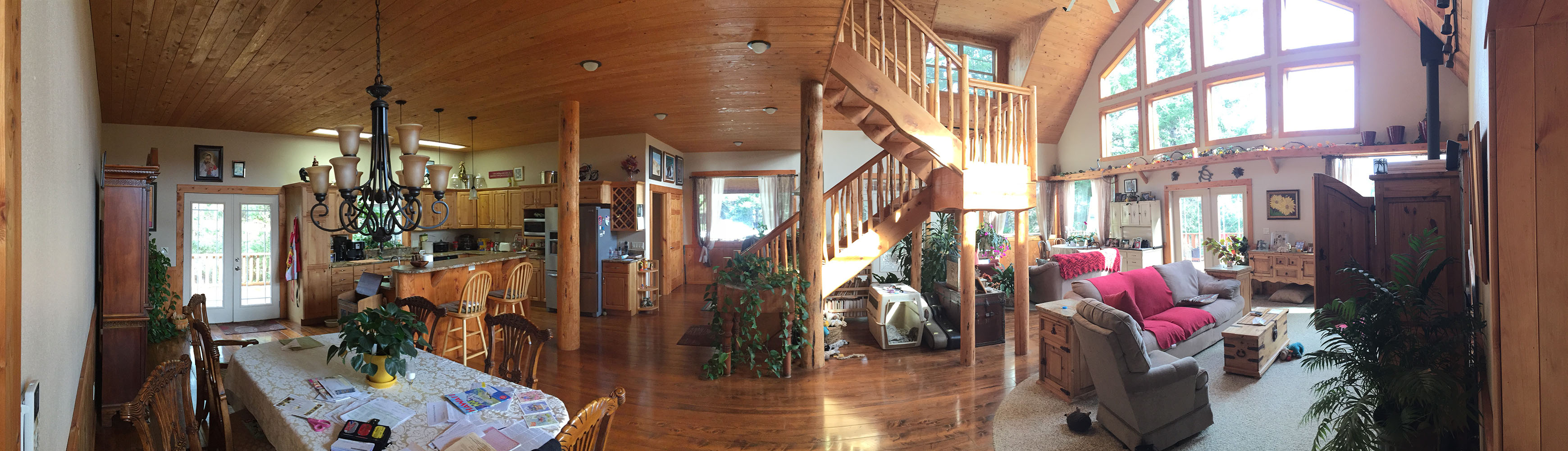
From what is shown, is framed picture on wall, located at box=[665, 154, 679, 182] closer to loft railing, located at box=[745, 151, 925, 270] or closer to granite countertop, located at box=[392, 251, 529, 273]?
granite countertop, located at box=[392, 251, 529, 273]

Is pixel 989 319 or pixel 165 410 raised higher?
pixel 165 410

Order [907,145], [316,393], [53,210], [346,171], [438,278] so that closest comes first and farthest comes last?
[53,210] → [316,393] → [346,171] → [907,145] → [438,278]

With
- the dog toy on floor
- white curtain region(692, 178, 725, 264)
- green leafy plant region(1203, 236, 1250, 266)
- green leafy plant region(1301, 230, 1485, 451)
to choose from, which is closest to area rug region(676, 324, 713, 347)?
white curtain region(692, 178, 725, 264)

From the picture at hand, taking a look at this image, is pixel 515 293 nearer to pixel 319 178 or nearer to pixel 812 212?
pixel 319 178

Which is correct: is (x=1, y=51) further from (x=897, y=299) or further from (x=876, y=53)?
(x=897, y=299)

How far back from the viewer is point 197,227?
22.6ft

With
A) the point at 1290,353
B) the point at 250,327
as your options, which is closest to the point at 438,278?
the point at 250,327

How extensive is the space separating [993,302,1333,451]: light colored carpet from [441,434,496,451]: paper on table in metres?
2.69

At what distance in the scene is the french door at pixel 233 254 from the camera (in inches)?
272

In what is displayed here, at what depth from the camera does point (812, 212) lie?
486cm

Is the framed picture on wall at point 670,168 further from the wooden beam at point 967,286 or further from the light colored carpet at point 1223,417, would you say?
the light colored carpet at point 1223,417

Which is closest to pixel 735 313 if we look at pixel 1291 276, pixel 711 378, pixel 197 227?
pixel 711 378

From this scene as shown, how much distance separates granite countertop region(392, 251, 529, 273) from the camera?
5.20m

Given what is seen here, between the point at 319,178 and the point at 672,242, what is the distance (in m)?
5.99
